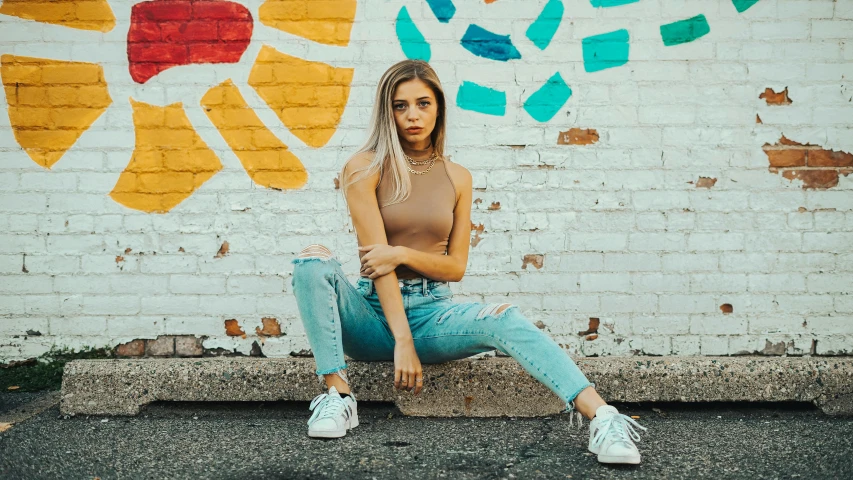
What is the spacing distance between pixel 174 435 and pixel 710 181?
8.84 feet

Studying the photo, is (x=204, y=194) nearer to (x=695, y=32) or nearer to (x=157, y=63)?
(x=157, y=63)

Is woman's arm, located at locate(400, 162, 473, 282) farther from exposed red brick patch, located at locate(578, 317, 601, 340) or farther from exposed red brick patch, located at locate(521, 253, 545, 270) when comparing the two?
exposed red brick patch, located at locate(578, 317, 601, 340)

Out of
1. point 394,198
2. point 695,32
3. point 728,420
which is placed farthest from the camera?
point 695,32

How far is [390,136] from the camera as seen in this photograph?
7.70 feet

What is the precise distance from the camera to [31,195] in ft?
10.8

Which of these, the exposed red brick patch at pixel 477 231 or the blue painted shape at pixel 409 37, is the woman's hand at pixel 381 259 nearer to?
the exposed red brick patch at pixel 477 231

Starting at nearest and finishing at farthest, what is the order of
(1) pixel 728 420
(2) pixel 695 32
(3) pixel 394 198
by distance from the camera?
1. (3) pixel 394 198
2. (1) pixel 728 420
3. (2) pixel 695 32

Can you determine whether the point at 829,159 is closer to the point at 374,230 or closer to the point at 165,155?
the point at 374,230

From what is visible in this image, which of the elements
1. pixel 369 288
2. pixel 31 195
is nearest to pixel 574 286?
pixel 369 288

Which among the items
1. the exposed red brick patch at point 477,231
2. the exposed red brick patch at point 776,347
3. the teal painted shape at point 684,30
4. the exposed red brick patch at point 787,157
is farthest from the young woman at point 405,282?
the exposed red brick patch at point 787,157

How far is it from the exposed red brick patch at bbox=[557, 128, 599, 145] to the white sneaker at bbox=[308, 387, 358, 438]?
1.77 m

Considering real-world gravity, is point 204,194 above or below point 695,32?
below

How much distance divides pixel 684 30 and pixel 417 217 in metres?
1.89

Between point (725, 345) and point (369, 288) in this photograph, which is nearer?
point (369, 288)
